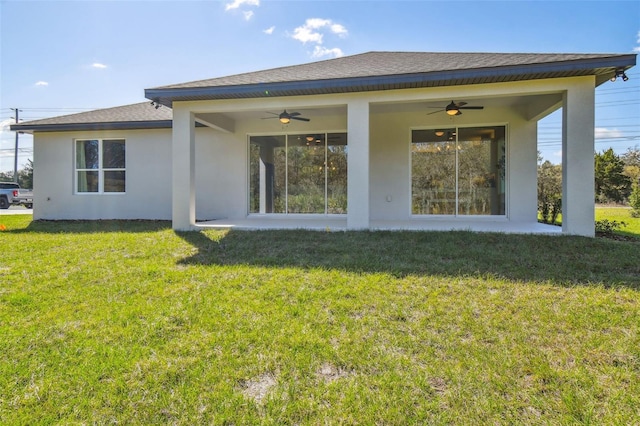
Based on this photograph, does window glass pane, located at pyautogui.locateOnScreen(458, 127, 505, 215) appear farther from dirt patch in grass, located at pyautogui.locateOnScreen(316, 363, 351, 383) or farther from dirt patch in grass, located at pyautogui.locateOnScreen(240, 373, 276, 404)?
dirt patch in grass, located at pyautogui.locateOnScreen(240, 373, 276, 404)

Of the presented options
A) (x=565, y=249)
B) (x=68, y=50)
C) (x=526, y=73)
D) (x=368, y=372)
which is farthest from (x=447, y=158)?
(x=68, y=50)

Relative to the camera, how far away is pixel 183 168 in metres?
7.82

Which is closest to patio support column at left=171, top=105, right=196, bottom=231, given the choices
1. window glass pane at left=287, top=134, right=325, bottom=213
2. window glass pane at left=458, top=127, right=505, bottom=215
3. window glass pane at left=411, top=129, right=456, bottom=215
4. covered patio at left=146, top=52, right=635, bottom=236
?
covered patio at left=146, top=52, right=635, bottom=236

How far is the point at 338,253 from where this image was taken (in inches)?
213

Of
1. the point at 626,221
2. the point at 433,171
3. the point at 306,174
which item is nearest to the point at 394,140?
the point at 433,171

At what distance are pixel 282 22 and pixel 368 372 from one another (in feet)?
38.1

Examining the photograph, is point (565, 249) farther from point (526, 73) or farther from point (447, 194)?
point (447, 194)

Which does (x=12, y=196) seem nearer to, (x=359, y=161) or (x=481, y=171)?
(x=359, y=161)

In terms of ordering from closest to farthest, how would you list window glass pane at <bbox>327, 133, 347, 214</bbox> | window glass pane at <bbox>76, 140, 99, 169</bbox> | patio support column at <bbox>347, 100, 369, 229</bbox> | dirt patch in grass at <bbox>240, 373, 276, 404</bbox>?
1. dirt patch in grass at <bbox>240, 373, 276, 404</bbox>
2. patio support column at <bbox>347, 100, 369, 229</bbox>
3. window glass pane at <bbox>327, 133, 347, 214</bbox>
4. window glass pane at <bbox>76, 140, 99, 169</bbox>

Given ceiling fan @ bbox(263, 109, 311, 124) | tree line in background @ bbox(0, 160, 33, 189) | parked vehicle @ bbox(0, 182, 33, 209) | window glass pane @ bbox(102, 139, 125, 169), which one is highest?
tree line in background @ bbox(0, 160, 33, 189)

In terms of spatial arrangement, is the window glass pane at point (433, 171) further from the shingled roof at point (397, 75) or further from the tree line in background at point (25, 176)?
the tree line in background at point (25, 176)

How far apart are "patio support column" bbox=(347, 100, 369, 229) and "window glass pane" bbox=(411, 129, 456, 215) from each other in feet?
9.55

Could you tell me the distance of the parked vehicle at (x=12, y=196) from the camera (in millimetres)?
20844

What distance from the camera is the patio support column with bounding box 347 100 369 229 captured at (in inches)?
283
